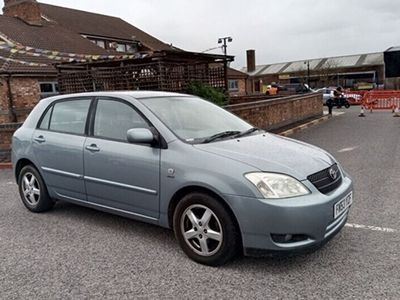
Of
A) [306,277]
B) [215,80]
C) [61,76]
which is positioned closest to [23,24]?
[61,76]

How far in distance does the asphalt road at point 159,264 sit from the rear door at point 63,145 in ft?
1.58

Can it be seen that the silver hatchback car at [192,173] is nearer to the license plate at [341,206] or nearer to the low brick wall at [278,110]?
the license plate at [341,206]

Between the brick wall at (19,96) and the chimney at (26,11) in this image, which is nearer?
the brick wall at (19,96)

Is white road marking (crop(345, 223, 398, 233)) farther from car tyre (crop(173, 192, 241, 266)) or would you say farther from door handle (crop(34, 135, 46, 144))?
door handle (crop(34, 135, 46, 144))

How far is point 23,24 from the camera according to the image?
2370 cm

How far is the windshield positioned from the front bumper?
3.11 feet

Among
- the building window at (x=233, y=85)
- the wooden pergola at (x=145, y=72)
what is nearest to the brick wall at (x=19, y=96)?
the wooden pergola at (x=145, y=72)

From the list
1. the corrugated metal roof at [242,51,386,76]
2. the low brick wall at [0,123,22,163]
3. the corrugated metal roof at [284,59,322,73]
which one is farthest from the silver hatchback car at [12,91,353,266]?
the corrugated metal roof at [284,59,322,73]

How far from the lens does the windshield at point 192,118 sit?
3817mm

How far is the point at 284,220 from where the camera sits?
2.99m

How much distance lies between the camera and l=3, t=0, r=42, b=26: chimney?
24.2 metres

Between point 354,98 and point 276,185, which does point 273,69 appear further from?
point 276,185

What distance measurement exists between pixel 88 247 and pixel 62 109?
186cm

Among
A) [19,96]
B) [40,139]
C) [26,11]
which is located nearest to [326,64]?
[26,11]
